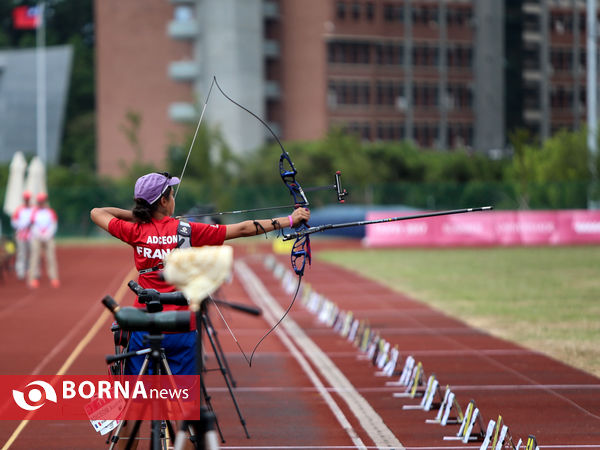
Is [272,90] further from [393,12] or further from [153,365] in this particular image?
[153,365]

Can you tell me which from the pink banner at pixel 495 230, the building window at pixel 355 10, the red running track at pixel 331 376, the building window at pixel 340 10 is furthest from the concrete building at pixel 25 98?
the red running track at pixel 331 376

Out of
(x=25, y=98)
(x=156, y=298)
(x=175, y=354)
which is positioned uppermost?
(x=25, y=98)

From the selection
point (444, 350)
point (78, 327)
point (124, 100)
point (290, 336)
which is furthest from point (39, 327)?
point (124, 100)

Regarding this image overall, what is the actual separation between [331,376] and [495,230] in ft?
109

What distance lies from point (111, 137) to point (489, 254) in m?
48.6

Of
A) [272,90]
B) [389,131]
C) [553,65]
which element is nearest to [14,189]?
[272,90]

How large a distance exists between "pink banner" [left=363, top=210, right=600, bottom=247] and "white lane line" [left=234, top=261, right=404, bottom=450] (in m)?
22.3

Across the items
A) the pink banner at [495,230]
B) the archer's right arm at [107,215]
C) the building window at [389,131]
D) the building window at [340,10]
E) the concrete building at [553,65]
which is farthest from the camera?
the concrete building at [553,65]

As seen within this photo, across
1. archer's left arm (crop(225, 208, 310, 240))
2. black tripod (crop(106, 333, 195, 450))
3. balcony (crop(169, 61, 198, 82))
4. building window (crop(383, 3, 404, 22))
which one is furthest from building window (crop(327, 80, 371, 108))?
black tripod (crop(106, 333, 195, 450))

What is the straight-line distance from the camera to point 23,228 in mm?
28922

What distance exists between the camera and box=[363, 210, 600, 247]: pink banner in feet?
→ 150

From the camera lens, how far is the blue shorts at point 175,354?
24.0ft

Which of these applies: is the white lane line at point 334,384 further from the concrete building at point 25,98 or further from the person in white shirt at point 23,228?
the concrete building at point 25,98

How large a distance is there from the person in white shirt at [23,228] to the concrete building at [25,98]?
52.9 m
